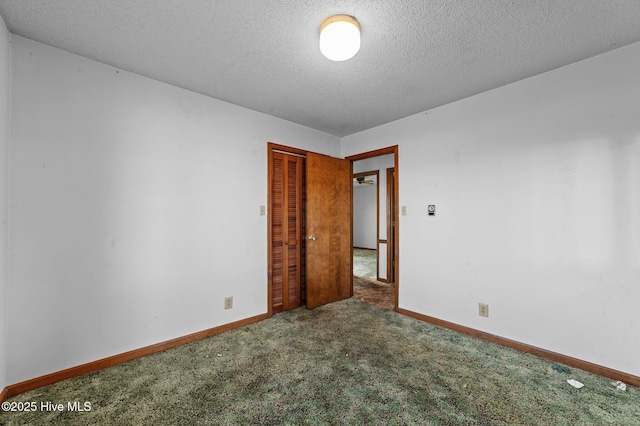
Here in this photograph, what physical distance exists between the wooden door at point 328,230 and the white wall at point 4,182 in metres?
2.52

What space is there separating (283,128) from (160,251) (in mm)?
1980

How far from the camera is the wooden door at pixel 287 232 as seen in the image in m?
3.24

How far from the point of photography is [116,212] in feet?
6.95

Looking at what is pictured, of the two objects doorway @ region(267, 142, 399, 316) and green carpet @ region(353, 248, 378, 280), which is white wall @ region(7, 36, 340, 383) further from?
green carpet @ region(353, 248, 378, 280)

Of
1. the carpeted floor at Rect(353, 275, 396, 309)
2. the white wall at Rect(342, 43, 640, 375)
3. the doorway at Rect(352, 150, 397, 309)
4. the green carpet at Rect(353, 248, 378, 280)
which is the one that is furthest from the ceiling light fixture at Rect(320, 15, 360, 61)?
the green carpet at Rect(353, 248, 378, 280)

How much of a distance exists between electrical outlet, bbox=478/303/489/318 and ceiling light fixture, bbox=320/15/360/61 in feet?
8.40

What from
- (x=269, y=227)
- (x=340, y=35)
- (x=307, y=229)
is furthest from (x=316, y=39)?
(x=307, y=229)

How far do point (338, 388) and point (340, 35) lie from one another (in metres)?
2.32

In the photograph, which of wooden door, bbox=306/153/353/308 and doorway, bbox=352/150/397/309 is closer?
wooden door, bbox=306/153/353/308

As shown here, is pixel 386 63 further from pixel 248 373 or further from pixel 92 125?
pixel 248 373

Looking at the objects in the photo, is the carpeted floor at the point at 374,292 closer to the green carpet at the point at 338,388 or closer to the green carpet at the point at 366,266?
the green carpet at the point at 366,266

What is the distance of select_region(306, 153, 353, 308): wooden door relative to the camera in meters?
3.38

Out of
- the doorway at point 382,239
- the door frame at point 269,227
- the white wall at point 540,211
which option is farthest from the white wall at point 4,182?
the white wall at point 540,211

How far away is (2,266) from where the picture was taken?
1650 millimetres
